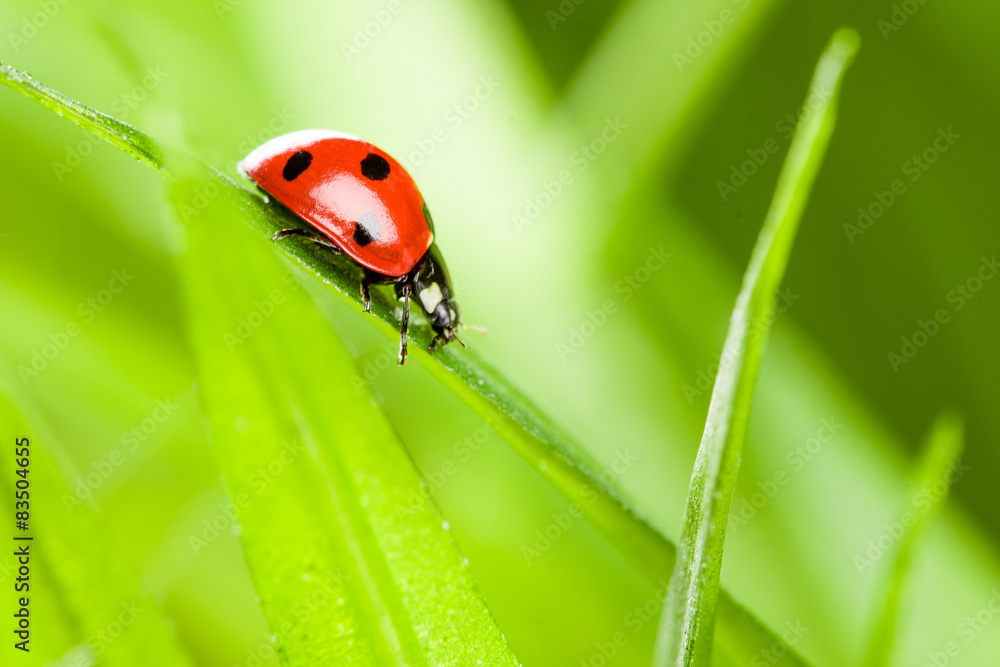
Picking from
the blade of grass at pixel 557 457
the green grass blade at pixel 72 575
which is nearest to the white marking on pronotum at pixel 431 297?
the blade of grass at pixel 557 457

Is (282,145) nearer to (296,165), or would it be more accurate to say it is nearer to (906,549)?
(296,165)

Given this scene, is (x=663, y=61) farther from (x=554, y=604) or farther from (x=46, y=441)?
(x=46, y=441)

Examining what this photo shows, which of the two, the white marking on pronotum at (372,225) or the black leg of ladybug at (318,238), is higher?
the white marking on pronotum at (372,225)

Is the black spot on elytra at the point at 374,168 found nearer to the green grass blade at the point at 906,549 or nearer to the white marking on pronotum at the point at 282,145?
the white marking on pronotum at the point at 282,145

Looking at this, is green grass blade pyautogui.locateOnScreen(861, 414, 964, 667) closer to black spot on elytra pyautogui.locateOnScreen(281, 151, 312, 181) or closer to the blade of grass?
the blade of grass

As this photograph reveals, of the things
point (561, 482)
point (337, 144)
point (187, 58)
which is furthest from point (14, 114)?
point (561, 482)

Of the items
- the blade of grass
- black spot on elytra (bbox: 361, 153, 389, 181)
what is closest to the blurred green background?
black spot on elytra (bbox: 361, 153, 389, 181)

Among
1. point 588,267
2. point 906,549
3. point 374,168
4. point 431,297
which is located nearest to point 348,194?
point 374,168

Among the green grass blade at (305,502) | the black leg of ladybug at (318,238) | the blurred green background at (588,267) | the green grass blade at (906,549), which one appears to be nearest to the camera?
the green grass blade at (305,502)
